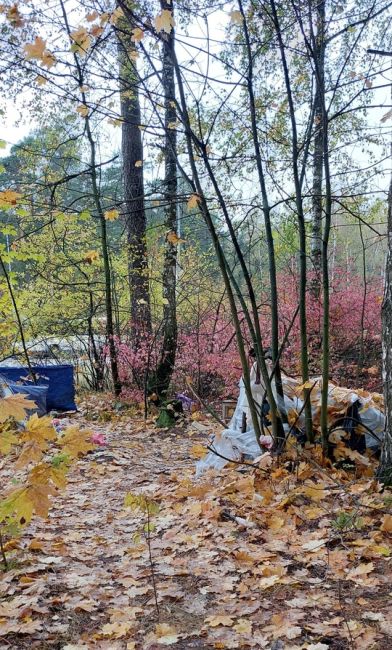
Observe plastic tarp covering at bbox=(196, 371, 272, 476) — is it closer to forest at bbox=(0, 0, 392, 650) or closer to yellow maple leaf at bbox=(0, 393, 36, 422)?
forest at bbox=(0, 0, 392, 650)

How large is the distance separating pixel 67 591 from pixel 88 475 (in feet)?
8.88

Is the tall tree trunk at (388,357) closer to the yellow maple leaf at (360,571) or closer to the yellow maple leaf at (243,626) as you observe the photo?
the yellow maple leaf at (360,571)

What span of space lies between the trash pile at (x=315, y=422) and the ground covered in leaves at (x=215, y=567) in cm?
24

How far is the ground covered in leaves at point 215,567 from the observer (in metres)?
2.09

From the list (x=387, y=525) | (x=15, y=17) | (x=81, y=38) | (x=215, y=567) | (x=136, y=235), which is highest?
(x=15, y=17)

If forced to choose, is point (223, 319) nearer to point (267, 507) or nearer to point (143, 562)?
point (267, 507)

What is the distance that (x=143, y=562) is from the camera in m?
2.92

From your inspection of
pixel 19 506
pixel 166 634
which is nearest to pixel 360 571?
pixel 166 634

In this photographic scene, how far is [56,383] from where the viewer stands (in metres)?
8.63

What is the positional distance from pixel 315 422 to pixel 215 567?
2.07 m

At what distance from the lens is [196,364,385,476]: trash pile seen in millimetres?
4334

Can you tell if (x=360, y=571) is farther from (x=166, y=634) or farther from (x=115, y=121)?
(x=115, y=121)

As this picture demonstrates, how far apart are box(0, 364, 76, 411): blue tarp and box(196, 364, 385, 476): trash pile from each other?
14.6 feet

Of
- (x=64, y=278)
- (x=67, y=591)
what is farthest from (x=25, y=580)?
(x=64, y=278)
